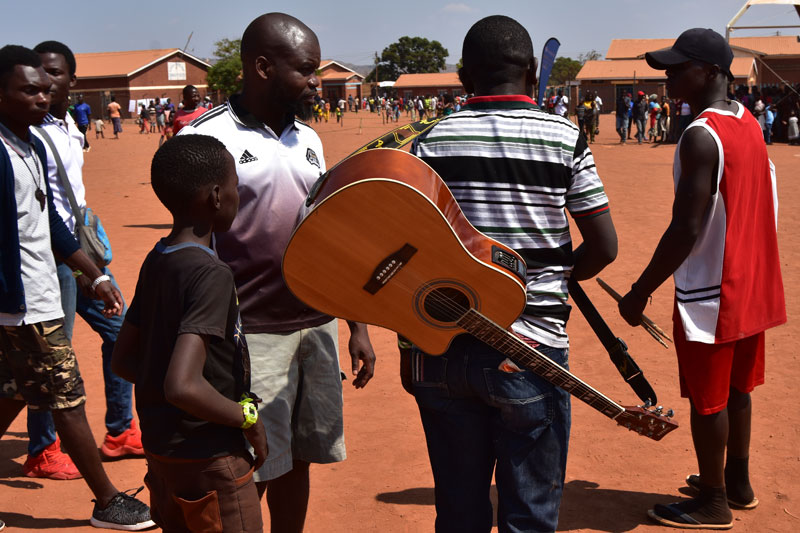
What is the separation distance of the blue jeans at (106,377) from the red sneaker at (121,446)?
0.04 meters

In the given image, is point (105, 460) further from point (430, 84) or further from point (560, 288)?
point (430, 84)

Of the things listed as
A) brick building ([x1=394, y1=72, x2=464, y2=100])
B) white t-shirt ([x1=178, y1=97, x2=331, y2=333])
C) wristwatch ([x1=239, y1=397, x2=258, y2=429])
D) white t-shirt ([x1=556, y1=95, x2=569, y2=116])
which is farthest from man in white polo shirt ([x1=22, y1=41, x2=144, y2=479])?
brick building ([x1=394, y1=72, x2=464, y2=100])

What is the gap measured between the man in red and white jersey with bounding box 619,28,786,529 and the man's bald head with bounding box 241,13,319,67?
5.09 ft

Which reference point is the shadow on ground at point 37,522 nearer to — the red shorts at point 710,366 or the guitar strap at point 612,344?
the guitar strap at point 612,344

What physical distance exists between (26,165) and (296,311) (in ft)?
5.13

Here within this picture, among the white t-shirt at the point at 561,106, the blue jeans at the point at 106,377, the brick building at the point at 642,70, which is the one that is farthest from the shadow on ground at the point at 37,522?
the brick building at the point at 642,70

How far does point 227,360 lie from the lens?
2420 mm

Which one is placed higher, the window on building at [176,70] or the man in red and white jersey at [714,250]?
the window on building at [176,70]

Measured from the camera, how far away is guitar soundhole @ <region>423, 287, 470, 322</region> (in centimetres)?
242

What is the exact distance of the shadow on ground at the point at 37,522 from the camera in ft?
12.5

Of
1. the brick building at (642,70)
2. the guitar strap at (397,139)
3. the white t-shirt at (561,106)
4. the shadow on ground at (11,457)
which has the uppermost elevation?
the brick building at (642,70)

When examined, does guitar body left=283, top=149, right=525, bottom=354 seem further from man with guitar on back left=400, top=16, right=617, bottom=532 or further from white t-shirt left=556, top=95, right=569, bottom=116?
white t-shirt left=556, top=95, right=569, bottom=116

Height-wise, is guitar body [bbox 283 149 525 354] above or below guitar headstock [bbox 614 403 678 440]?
above

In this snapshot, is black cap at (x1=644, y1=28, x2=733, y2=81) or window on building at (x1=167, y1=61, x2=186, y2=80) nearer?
black cap at (x1=644, y1=28, x2=733, y2=81)
